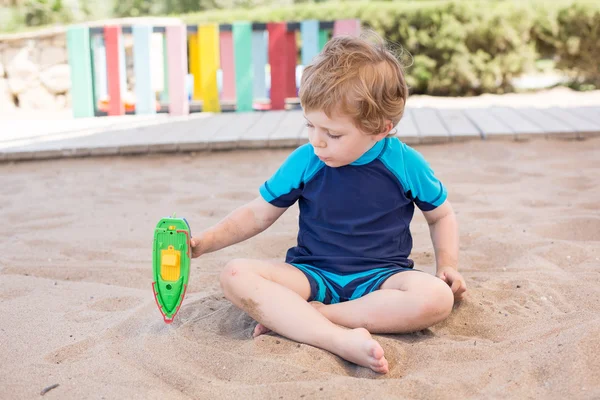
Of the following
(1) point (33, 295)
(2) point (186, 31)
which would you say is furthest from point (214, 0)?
(1) point (33, 295)

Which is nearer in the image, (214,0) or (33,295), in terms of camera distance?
(33,295)

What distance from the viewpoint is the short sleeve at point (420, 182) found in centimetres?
222

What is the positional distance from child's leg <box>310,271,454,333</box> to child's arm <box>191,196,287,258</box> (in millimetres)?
397

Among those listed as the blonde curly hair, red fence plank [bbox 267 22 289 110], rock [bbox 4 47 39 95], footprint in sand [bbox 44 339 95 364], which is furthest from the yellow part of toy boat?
rock [bbox 4 47 39 95]

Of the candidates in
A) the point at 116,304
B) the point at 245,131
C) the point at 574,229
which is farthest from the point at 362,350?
the point at 245,131

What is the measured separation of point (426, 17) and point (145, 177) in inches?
205

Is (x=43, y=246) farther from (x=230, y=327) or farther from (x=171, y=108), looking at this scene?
(x=171, y=108)

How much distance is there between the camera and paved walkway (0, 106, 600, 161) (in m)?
4.80

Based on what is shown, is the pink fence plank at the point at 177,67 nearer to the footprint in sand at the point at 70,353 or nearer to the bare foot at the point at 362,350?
the footprint in sand at the point at 70,353

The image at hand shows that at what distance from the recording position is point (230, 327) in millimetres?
2162

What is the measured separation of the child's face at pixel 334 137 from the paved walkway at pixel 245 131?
266 centimetres

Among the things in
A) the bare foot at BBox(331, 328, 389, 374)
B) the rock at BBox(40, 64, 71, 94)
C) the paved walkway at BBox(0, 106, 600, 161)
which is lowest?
the rock at BBox(40, 64, 71, 94)

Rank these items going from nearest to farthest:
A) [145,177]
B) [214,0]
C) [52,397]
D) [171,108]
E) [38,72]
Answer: [52,397]
[145,177]
[171,108]
[38,72]
[214,0]

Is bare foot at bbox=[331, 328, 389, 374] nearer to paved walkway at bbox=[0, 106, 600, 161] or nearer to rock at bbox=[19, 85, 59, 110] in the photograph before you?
paved walkway at bbox=[0, 106, 600, 161]
